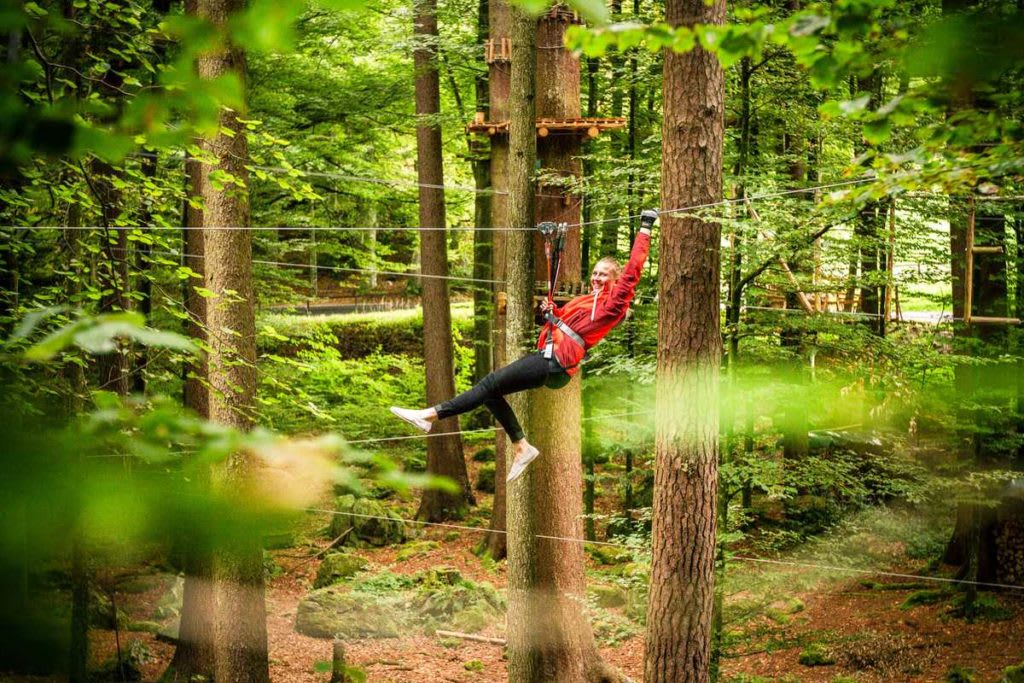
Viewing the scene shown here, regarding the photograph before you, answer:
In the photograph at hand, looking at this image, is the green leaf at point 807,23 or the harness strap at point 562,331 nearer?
the green leaf at point 807,23

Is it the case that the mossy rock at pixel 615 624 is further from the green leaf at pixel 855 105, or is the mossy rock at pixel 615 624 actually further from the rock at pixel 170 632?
the green leaf at pixel 855 105

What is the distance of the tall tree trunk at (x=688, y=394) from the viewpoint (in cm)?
473

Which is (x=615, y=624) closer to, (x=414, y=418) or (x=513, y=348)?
(x=513, y=348)

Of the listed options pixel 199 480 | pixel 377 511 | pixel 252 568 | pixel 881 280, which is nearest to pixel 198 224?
pixel 252 568

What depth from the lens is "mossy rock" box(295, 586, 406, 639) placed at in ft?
30.9

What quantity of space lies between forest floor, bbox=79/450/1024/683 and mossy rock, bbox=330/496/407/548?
163 centimetres

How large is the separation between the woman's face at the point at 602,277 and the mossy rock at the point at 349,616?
244 inches

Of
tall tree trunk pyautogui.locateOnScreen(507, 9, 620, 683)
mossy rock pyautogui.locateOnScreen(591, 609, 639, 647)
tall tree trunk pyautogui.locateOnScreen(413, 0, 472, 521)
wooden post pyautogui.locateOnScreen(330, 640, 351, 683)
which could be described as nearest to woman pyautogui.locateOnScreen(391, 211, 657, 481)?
tall tree trunk pyautogui.locateOnScreen(507, 9, 620, 683)

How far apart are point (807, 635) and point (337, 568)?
625cm

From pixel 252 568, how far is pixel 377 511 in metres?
6.49

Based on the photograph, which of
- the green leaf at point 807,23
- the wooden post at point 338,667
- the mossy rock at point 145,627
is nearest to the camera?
the green leaf at point 807,23

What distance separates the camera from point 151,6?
29.2 ft

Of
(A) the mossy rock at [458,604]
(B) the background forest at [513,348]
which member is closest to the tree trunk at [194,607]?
(B) the background forest at [513,348]

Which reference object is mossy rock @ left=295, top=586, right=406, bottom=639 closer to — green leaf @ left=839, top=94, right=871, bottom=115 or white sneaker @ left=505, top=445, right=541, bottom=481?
white sneaker @ left=505, top=445, right=541, bottom=481
